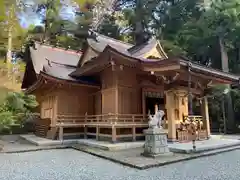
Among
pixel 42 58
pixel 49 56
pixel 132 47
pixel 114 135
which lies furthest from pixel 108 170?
pixel 49 56

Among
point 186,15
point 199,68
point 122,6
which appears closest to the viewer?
point 199,68

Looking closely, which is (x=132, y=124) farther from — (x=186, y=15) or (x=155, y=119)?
(x=186, y=15)

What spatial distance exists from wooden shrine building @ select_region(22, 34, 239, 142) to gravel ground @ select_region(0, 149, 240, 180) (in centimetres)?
240

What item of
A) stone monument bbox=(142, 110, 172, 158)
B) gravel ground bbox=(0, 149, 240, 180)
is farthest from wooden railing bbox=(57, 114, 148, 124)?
gravel ground bbox=(0, 149, 240, 180)

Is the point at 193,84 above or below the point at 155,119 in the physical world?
above

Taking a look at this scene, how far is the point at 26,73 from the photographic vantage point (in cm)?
1505

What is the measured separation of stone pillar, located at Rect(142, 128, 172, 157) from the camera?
19.1 ft

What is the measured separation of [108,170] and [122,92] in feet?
14.5

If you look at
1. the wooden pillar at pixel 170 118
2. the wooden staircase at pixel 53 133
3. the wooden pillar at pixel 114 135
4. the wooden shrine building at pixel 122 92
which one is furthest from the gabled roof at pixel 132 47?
the wooden staircase at pixel 53 133

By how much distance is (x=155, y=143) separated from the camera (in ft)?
19.2

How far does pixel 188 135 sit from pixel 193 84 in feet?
6.72

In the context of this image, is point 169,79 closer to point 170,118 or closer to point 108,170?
point 170,118

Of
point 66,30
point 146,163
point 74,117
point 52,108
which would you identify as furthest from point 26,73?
point 146,163

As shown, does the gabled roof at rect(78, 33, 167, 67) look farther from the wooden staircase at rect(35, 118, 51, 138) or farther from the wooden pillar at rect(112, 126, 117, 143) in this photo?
the wooden staircase at rect(35, 118, 51, 138)
